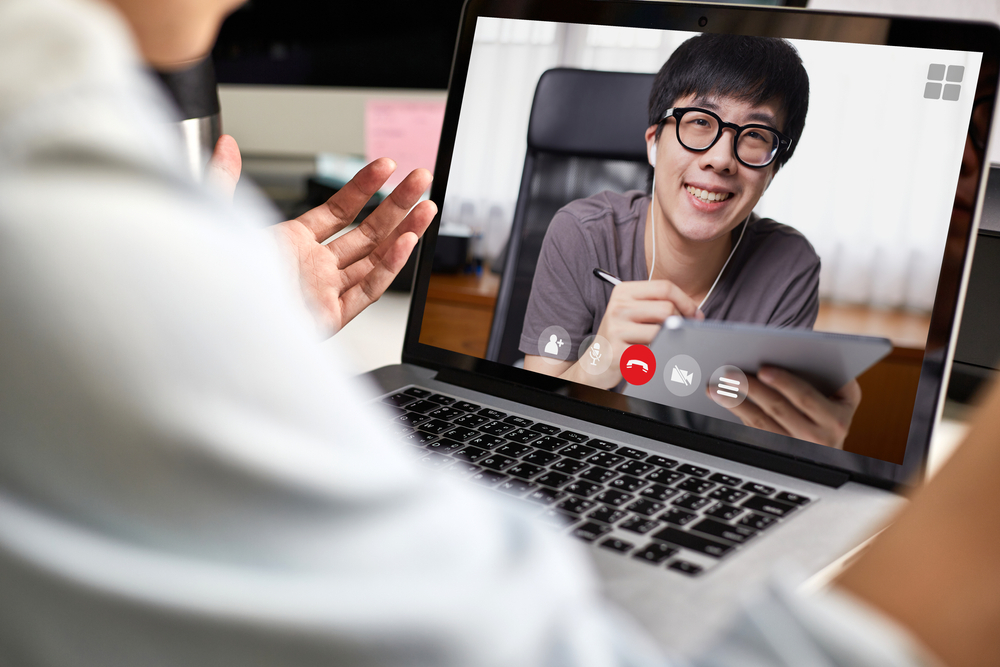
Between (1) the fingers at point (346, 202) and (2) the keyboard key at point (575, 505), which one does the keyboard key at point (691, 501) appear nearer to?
(2) the keyboard key at point (575, 505)

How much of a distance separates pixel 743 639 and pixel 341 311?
0.50m

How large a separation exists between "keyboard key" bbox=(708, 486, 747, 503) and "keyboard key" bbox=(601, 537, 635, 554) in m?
0.09

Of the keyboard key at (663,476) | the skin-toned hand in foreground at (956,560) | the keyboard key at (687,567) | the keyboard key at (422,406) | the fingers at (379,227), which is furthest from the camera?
the fingers at (379,227)

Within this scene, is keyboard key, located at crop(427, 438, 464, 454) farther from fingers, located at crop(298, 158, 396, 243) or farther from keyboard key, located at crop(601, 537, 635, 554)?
fingers, located at crop(298, 158, 396, 243)

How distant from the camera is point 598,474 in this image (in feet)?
1.55

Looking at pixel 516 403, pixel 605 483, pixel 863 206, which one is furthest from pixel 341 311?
pixel 863 206

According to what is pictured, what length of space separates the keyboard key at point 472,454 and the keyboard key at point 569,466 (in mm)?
49

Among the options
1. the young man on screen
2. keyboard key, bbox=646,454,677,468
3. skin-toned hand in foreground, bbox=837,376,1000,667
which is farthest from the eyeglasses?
skin-toned hand in foreground, bbox=837,376,1000,667

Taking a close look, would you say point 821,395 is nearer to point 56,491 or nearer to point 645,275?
point 645,275

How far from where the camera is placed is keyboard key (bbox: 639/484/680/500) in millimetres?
445

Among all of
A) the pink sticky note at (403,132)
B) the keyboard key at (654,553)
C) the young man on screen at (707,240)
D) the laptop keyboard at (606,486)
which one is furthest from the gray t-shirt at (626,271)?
the pink sticky note at (403,132)

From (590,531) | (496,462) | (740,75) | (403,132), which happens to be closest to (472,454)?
(496,462)

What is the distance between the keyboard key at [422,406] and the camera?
0.58 meters

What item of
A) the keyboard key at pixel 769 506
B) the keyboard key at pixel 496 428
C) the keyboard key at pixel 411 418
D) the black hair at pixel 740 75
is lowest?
the keyboard key at pixel 411 418
